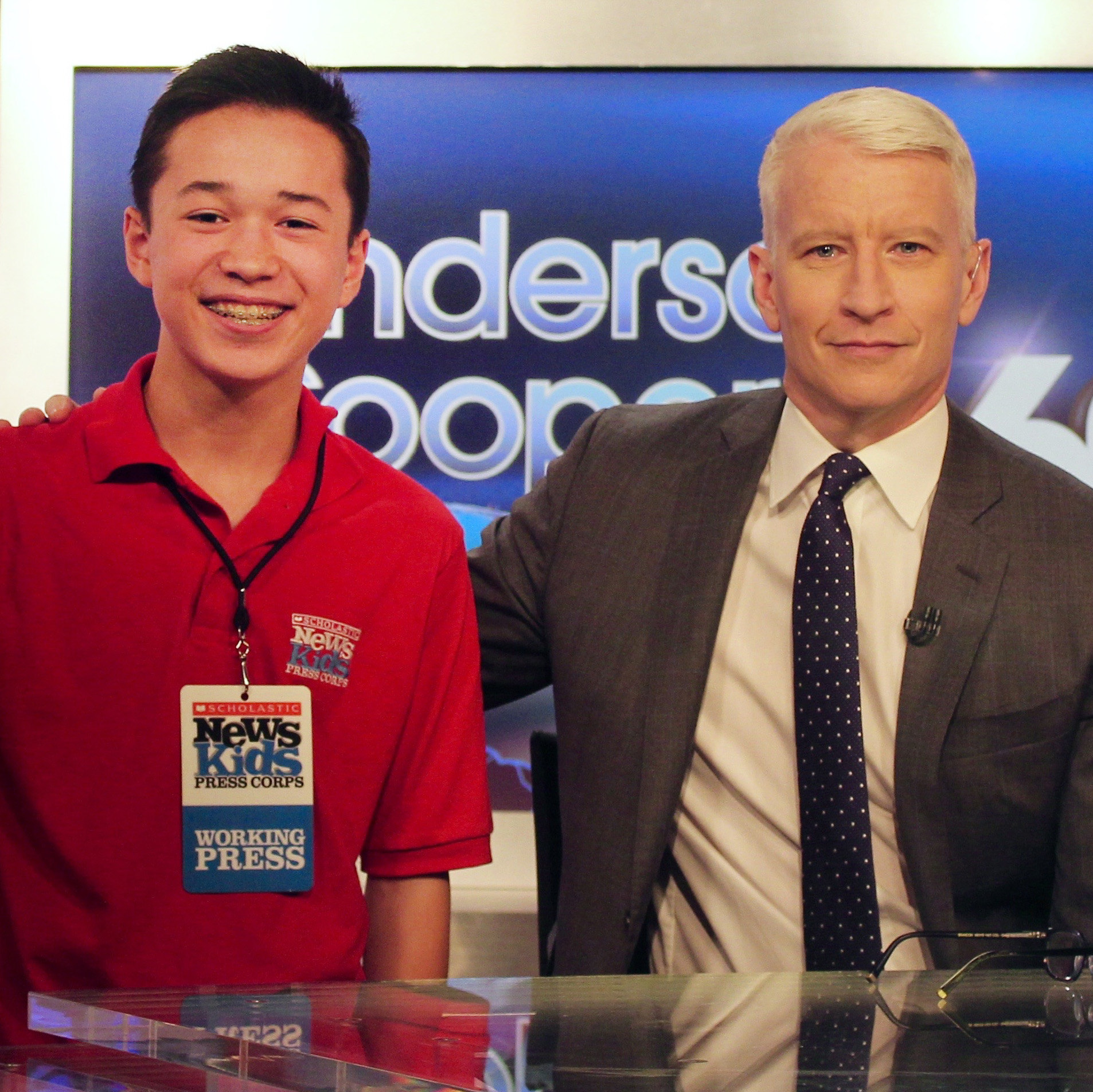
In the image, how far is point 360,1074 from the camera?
88 centimetres

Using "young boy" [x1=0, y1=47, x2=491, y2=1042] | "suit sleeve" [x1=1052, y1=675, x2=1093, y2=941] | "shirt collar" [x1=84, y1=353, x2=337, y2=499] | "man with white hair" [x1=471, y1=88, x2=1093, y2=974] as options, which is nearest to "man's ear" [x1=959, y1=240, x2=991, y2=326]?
"man with white hair" [x1=471, y1=88, x2=1093, y2=974]

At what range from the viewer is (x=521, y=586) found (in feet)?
6.71

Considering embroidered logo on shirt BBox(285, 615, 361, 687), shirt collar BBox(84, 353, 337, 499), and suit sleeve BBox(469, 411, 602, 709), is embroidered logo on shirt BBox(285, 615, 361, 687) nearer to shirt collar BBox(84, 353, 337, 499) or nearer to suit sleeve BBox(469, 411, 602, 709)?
shirt collar BBox(84, 353, 337, 499)

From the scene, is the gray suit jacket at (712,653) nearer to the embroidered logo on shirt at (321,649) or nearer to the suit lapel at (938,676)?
the suit lapel at (938,676)

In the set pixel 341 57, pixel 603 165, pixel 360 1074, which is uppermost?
pixel 341 57

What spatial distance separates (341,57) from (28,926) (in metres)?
2.05

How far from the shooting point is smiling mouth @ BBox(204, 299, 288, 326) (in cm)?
160

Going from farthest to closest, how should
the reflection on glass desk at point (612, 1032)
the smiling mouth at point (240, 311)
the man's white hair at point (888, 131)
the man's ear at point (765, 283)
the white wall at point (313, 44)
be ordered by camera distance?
1. the white wall at point (313, 44)
2. the man's ear at point (765, 283)
3. the man's white hair at point (888, 131)
4. the smiling mouth at point (240, 311)
5. the reflection on glass desk at point (612, 1032)

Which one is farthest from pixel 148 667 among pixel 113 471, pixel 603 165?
pixel 603 165

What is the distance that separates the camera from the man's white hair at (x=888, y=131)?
182cm

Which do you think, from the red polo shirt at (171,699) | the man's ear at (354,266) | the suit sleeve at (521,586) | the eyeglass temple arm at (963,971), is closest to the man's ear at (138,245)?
the red polo shirt at (171,699)

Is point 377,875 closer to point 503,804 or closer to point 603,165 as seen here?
point 503,804

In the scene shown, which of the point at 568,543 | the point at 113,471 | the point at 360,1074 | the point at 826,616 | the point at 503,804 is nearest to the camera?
the point at 360,1074

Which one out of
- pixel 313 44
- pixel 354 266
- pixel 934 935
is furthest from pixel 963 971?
pixel 313 44
